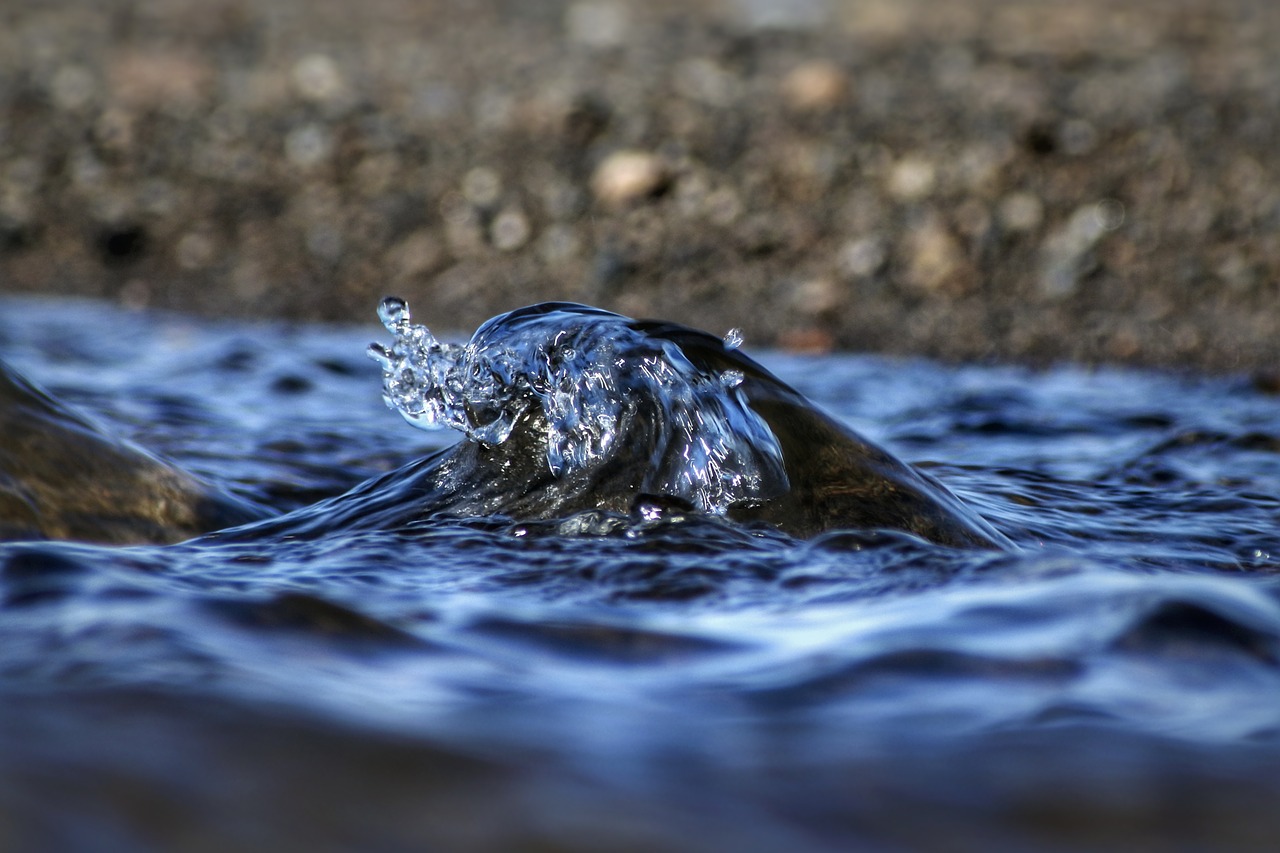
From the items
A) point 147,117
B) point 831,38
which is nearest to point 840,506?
point 831,38

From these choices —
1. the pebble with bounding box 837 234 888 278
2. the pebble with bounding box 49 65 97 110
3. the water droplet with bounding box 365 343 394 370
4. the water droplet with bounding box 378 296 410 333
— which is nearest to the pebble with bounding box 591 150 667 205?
the pebble with bounding box 837 234 888 278

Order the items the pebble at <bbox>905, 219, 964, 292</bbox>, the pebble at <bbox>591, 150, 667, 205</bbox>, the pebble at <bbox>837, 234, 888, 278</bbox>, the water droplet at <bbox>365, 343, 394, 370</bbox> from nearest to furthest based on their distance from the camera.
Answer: the water droplet at <bbox>365, 343, 394, 370</bbox> < the pebble at <bbox>905, 219, 964, 292</bbox> < the pebble at <bbox>837, 234, 888, 278</bbox> < the pebble at <bbox>591, 150, 667, 205</bbox>

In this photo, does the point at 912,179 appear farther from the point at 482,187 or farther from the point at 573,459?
the point at 573,459

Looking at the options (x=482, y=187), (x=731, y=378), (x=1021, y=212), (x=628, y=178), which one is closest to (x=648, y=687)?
(x=731, y=378)

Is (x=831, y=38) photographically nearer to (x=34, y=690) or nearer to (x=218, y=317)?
(x=218, y=317)

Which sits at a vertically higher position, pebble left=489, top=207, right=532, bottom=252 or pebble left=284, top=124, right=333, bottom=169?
pebble left=284, top=124, right=333, bottom=169

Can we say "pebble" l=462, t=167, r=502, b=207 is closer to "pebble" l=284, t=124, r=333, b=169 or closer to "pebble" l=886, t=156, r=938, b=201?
"pebble" l=284, t=124, r=333, b=169

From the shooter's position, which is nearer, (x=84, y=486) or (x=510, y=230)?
(x=84, y=486)

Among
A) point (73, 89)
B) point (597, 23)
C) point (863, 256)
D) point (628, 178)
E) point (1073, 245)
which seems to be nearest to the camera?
point (1073, 245)
